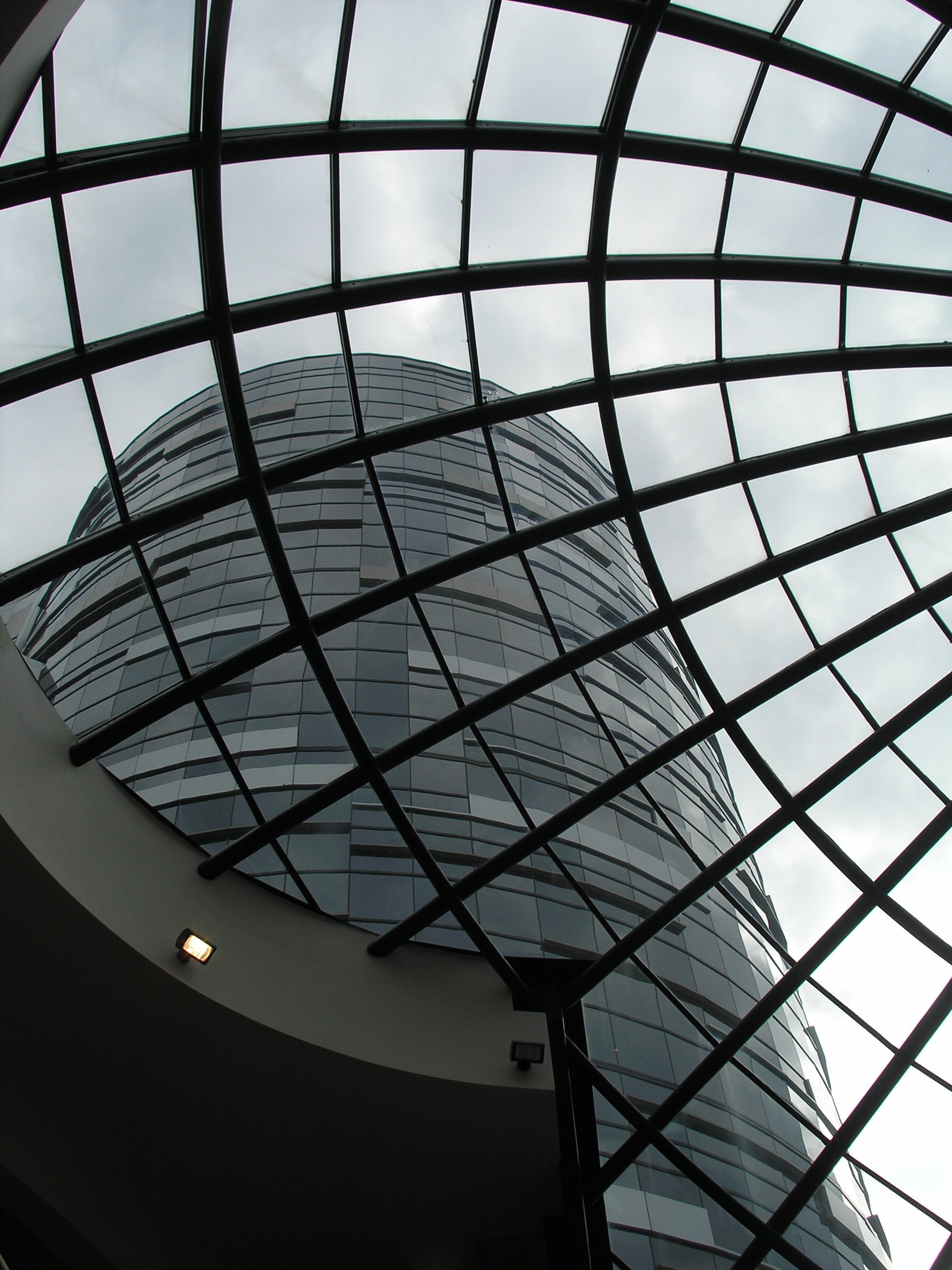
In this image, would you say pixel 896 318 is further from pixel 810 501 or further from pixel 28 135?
pixel 28 135

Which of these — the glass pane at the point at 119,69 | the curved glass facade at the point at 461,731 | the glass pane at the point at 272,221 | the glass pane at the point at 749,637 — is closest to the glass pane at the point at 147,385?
the curved glass facade at the point at 461,731

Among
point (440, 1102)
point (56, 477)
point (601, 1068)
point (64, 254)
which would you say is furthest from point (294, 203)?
point (601, 1068)

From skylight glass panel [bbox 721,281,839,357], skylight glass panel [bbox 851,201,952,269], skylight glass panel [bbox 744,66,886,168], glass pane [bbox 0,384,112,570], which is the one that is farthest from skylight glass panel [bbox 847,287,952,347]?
glass pane [bbox 0,384,112,570]

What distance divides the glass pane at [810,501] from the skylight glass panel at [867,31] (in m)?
6.90

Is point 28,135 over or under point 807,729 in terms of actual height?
under

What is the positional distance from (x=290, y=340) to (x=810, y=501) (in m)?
10.6

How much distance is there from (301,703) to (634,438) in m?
12.5

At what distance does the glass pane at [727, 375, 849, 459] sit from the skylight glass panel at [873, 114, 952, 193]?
3.49m

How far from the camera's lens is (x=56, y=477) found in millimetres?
14133

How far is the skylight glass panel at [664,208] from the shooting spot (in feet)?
46.0

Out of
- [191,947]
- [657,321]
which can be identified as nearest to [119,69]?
[657,321]

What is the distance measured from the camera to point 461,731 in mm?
22484

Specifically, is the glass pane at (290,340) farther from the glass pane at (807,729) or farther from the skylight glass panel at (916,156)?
the glass pane at (807,729)

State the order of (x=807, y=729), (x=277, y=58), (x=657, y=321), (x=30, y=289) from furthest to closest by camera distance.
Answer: (x=807, y=729), (x=657, y=321), (x=30, y=289), (x=277, y=58)
